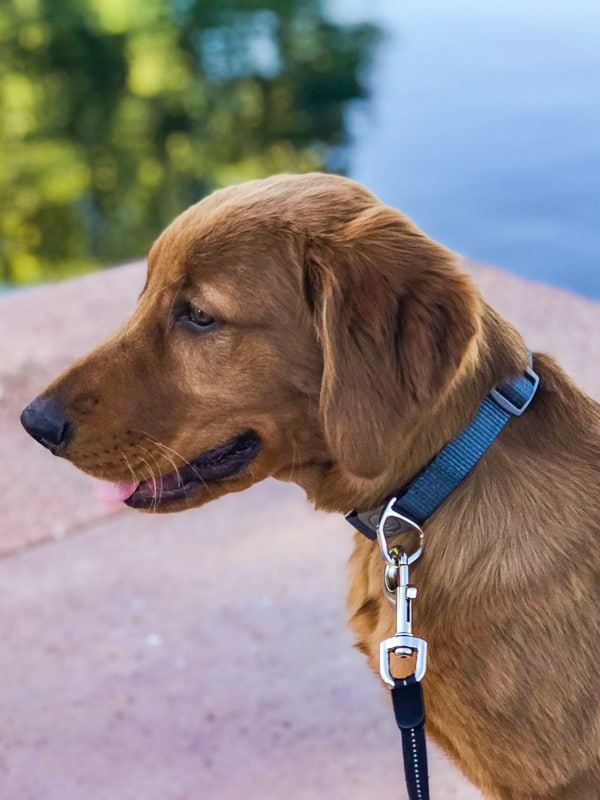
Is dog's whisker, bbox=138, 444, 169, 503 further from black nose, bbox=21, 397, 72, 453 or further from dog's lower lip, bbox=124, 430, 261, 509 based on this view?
black nose, bbox=21, 397, 72, 453

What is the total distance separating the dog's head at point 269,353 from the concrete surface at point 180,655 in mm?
1138

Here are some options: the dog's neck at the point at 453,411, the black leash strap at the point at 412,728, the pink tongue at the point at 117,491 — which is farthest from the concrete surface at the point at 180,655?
the dog's neck at the point at 453,411

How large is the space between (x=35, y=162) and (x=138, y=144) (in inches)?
44.0

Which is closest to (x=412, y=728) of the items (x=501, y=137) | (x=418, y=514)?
(x=418, y=514)

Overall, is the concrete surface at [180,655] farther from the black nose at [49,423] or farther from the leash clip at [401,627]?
the black nose at [49,423]

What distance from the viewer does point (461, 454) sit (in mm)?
2080

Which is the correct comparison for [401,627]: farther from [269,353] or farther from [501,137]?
[501,137]

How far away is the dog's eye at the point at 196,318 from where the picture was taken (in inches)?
88.7

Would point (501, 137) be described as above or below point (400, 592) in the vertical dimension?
below

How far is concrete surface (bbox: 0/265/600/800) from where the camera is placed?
3041mm

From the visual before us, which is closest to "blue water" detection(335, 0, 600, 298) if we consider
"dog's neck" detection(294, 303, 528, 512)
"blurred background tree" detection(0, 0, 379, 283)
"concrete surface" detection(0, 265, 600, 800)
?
"blurred background tree" detection(0, 0, 379, 283)

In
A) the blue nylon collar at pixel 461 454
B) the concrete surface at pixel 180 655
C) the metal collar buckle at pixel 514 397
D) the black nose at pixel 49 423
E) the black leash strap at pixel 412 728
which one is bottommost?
the concrete surface at pixel 180 655

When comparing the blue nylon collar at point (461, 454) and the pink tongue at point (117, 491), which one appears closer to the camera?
the blue nylon collar at point (461, 454)

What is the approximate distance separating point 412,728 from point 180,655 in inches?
60.7
